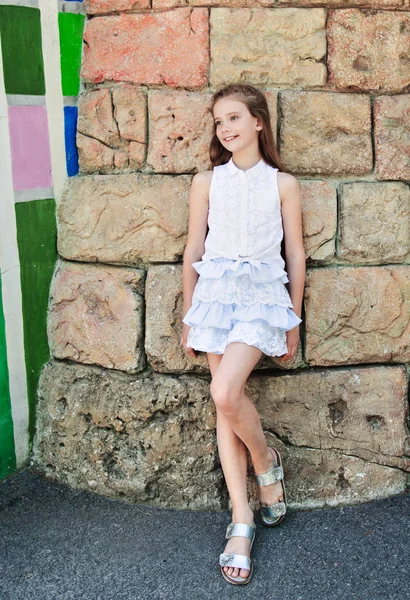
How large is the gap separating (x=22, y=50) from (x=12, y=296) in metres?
1.03

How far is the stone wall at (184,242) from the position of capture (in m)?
3.02

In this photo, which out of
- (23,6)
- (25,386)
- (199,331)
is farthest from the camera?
(25,386)

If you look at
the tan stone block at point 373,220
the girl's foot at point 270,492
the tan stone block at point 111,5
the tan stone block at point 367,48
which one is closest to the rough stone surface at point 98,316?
the girl's foot at point 270,492

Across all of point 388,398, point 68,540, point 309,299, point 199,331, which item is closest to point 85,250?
point 199,331

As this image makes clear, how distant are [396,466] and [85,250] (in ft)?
5.38

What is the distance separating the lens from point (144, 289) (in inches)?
124

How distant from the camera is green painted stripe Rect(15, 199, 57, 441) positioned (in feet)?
10.5

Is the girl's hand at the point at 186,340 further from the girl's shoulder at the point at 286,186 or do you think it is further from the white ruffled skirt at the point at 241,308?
the girl's shoulder at the point at 286,186

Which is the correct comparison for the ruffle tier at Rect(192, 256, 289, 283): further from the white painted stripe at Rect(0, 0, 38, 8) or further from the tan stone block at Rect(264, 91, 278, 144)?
the white painted stripe at Rect(0, 0, 38, 8)

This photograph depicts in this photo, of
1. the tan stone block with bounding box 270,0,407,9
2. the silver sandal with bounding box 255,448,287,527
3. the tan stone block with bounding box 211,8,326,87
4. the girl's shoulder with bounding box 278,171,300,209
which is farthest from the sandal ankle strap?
the tan stone block with bounding box 270,0,407,9

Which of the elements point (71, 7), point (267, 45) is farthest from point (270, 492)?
point (71, 7)

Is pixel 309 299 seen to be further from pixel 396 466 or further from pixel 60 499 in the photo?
pixel 60 499

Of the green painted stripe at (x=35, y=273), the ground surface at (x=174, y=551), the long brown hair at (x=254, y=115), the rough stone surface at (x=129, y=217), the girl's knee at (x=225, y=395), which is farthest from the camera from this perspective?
the green painted stripe at (x=35, y=273)

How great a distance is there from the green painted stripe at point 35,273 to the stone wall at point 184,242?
0.22 feet
